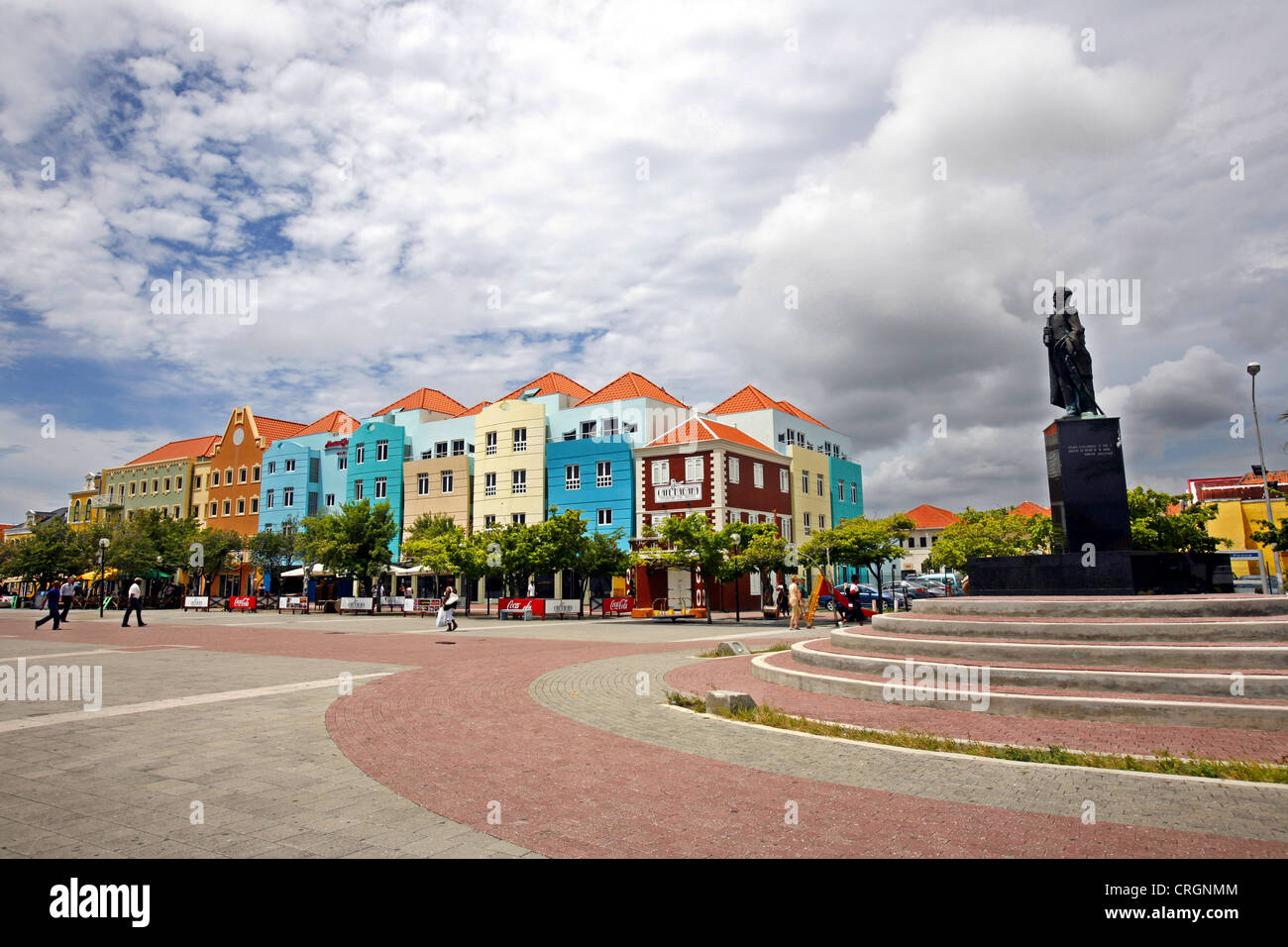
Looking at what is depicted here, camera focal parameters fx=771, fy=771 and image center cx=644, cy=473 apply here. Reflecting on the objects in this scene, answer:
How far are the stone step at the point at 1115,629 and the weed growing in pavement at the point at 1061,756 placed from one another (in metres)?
4.11

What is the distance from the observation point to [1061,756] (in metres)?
6.62

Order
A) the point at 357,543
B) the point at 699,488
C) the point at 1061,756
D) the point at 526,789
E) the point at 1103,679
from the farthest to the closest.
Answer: the point at 357,543, the point at 699,488, the point at 1103,679, the point at 1061,756, the point at 526,789

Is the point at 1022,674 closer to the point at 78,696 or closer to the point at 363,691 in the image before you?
the point at 363,691

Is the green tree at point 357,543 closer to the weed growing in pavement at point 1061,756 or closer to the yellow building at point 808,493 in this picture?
the yellow building at point 808,493

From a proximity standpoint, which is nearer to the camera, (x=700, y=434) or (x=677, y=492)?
(x=677, y=492)

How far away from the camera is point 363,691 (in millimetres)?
11164

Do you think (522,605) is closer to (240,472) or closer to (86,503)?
(240,472)

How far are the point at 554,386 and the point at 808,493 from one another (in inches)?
706

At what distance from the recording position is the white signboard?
4175cm

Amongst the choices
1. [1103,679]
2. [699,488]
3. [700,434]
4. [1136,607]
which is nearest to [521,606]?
[699,488]

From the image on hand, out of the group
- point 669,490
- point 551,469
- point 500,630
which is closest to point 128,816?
point 500,630

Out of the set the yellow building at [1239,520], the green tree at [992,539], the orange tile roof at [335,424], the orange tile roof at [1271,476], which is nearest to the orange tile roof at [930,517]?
the orange tile roof at [1271,476]

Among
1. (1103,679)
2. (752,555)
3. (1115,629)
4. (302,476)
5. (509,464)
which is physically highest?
(302,476)
